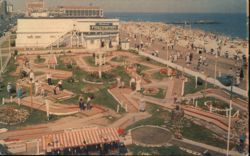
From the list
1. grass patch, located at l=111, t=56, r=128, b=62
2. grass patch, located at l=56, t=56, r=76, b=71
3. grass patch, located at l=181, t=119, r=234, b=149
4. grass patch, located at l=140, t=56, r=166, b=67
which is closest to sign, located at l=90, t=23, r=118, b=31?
grass patch, located at l=111, t=56, r=128, b=62

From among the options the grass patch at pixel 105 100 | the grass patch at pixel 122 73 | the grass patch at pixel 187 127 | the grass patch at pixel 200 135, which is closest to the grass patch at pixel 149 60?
the grass patch at pixel 122 73

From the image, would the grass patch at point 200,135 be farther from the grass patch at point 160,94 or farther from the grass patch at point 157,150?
the grass patch at point 160,94

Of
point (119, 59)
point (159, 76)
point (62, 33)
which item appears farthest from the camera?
point (62, 33)

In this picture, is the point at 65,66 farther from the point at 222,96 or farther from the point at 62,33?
the point at 62,33

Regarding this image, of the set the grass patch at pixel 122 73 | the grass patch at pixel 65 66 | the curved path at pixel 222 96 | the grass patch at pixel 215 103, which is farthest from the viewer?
the grass patch at pixel 65 66

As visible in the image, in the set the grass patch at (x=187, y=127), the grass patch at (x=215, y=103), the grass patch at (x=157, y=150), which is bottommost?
the grass patch at (x=157, y=150)

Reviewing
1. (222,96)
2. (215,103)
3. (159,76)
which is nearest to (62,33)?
(159,76)

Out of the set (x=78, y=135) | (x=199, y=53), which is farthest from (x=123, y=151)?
(x=199, y=53)
